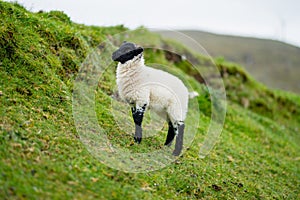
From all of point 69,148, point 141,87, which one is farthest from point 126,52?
point 69,148

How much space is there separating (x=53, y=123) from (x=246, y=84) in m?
18.4

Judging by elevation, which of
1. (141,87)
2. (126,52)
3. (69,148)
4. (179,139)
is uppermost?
(126,52)

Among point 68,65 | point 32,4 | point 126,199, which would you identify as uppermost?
point 32,4

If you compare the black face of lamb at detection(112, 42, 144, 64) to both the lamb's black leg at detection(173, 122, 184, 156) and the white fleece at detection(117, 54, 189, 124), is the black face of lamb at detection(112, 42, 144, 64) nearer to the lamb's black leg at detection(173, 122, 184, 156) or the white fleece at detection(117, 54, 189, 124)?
the white fleece at detection(117, 54, 189, 124)

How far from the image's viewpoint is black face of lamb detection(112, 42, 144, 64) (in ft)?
27.1

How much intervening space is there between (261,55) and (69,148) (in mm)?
67867

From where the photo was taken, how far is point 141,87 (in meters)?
8.40

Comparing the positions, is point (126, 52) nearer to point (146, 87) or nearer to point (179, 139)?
point (146, 87)

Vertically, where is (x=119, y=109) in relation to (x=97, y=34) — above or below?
below

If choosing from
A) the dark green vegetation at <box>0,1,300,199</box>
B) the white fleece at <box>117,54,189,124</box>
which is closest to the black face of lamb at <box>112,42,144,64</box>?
the white fleece at <box>117,54,189,124</box>

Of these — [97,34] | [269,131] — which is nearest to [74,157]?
[97,34]

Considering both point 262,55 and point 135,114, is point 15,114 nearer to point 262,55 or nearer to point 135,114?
point 135,114

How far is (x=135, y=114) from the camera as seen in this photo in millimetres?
8453

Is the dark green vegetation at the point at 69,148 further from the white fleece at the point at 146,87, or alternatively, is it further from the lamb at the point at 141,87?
the white fleece at the point at 146,87
